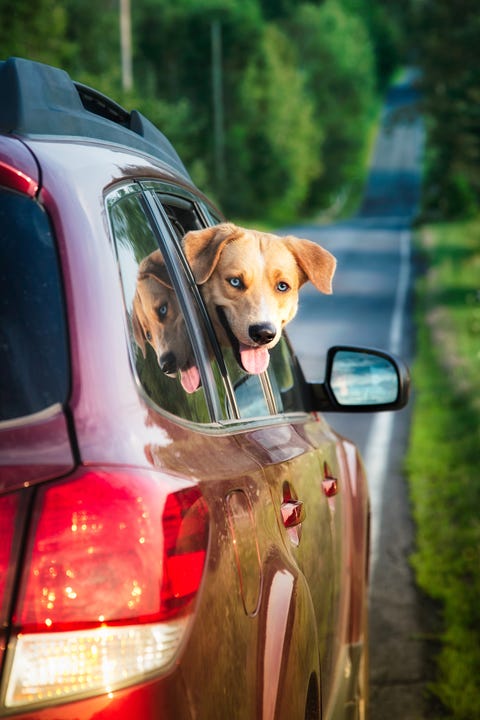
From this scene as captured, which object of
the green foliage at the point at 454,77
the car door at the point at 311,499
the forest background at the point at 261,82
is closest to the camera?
→ the car door at the point at 311,499

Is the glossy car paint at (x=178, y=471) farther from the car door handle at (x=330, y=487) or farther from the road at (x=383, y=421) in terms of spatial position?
the road at (x=383, y=421)

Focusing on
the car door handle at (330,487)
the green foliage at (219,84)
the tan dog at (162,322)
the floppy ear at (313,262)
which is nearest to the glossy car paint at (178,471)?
the tan dog at (162,322)

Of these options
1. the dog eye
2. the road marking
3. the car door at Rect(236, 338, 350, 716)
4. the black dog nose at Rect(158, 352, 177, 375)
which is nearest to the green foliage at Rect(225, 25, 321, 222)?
the road marking

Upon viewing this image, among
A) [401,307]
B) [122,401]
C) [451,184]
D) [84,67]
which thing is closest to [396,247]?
[451,184]

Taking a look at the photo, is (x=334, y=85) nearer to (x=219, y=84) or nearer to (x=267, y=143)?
(x=267, y=143)

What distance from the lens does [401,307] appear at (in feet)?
92.3

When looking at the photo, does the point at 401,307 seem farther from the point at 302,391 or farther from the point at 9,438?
the point at 9,438

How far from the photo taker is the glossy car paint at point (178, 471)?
1.76 meters

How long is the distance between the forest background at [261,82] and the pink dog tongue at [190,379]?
25541 millimetres

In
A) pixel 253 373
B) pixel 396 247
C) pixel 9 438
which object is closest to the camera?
pixel 9 438

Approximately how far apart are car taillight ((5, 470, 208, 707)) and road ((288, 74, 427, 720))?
3.24m

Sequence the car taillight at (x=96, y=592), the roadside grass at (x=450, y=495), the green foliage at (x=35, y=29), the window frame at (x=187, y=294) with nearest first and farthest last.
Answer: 1. the car taillight at (x=96, y=592)
2. the window frame at (x=187, y=294)
3. the roadside grass at (x=450, y=495)
4. the green foliage at (x=35, y=29)

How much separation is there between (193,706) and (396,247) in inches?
1936

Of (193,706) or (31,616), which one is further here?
(193,706)
